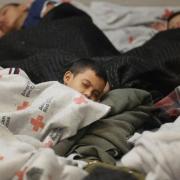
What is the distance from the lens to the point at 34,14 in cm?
206

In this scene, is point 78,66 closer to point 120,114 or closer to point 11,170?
point 120,114

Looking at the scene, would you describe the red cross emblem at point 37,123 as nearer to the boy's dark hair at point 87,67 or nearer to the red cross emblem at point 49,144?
the red cross emblem at point 49,144

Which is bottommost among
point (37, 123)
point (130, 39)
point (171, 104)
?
point (130, 39)

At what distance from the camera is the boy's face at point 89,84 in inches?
45.9

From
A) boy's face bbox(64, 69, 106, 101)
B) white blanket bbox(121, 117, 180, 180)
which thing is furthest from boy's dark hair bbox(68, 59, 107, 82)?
white blanket bbox(121, 117, 180, 180)

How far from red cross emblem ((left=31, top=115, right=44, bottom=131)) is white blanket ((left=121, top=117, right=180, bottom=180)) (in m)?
0.26

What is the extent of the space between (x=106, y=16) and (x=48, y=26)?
0.45 m

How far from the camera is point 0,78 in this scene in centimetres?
111

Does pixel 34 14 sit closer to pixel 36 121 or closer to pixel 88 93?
pixel 88 93

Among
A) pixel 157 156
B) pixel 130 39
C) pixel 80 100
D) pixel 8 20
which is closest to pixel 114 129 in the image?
pixel 80 100

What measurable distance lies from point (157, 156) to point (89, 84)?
1.33 feet

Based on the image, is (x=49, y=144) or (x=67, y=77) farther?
(x=67, y=77)

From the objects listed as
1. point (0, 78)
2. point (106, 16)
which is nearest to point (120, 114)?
point (0, 78)

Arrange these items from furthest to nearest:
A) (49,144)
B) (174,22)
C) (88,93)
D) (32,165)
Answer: (174,22)
(88,93)
(49,144)
(32,165)
